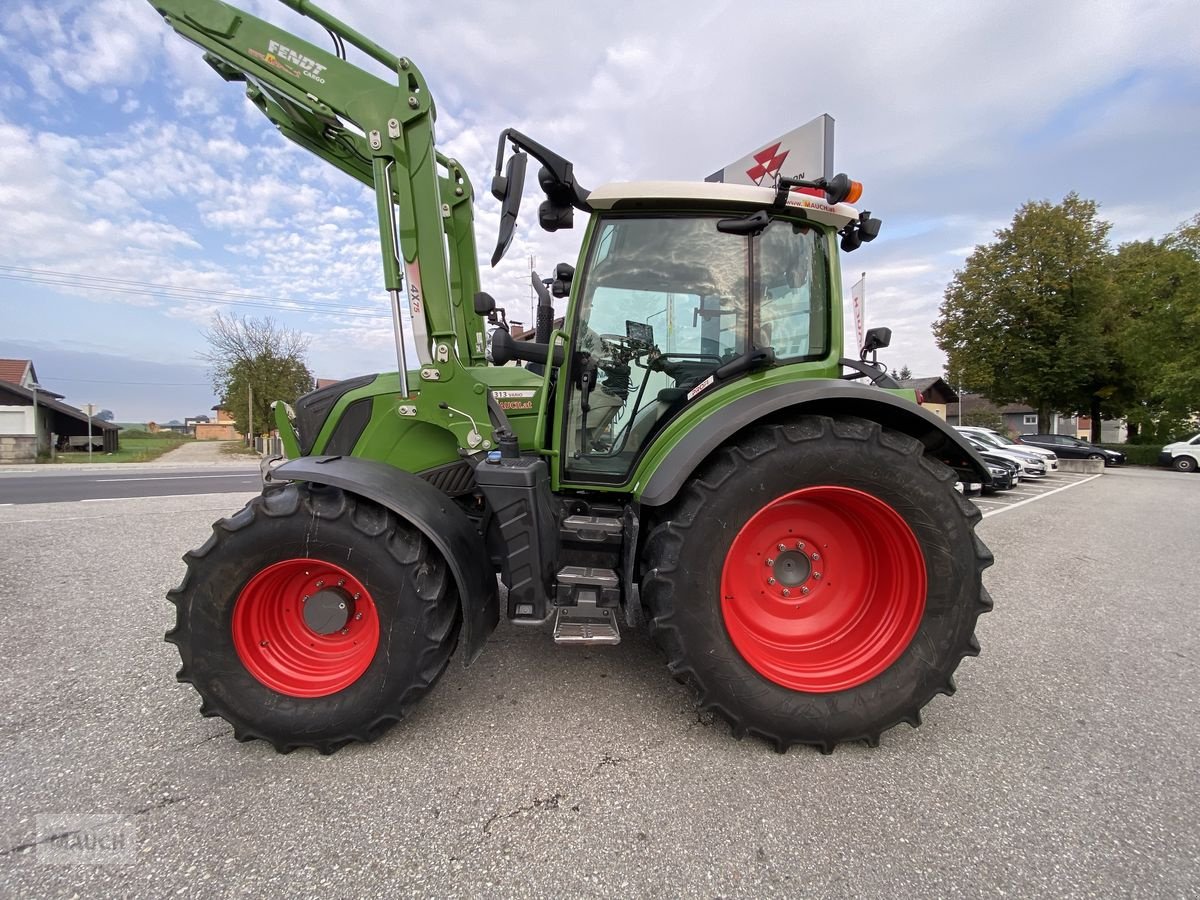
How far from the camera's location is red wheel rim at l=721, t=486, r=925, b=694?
83.4 inches

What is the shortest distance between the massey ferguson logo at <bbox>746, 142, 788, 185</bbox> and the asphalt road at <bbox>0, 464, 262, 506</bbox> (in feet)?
34.7

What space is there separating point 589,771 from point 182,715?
173 cm

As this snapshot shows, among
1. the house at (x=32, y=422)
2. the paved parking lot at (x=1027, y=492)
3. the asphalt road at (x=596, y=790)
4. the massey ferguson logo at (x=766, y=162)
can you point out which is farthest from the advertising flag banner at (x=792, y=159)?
the house at (x=32, y=422)

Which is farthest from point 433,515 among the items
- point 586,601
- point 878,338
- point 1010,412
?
point 1010,412

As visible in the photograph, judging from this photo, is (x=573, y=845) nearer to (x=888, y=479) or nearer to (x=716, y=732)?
(x=716, y=732)

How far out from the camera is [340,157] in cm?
291

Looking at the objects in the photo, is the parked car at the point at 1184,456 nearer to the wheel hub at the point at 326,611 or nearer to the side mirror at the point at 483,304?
the side mirror at the point at 483,304

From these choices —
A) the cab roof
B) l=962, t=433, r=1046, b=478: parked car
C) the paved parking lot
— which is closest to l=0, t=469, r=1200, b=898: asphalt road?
the cab roof

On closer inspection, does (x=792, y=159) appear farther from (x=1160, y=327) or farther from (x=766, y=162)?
(x=1160, y=327)

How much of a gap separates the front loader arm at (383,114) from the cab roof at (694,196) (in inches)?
31.4

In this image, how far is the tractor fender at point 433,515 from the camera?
1971mm

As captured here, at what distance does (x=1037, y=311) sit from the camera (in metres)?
22.1

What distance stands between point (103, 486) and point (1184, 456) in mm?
32423

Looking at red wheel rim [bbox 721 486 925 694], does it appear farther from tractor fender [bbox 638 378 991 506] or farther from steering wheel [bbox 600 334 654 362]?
steering wheel [bbox 600 334 654 362]
